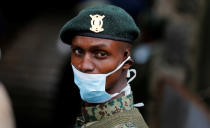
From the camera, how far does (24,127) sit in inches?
303

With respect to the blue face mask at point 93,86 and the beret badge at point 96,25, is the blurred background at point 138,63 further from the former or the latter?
the beret badge at point 96,25

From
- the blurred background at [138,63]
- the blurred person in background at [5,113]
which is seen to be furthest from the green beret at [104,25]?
the blurred background at [138,63]

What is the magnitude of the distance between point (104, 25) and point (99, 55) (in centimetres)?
14

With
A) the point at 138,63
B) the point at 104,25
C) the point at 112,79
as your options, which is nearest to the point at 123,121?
the point at 112,79

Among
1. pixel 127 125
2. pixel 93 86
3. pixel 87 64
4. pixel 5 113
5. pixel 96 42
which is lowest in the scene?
pixel 5 113

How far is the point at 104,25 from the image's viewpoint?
225 cm

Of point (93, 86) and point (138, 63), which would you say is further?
point (138, 63)

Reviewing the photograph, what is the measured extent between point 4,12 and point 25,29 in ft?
2.80

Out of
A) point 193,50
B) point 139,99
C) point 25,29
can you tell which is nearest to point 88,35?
point 193,50

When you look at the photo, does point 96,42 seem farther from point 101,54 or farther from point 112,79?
point 112,79

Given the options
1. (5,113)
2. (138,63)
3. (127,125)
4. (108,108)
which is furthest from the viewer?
(138,63)

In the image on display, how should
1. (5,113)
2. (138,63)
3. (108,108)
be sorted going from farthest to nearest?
(138,63)
(5,113)
(108,108)

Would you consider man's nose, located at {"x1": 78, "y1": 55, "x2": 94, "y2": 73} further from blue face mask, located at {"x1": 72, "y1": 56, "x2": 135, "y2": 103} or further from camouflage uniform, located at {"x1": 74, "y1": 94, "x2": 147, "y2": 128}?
camouflage uniform, located at {"x1": 74, "y1": 94, "x2": 147, "y2": 128}

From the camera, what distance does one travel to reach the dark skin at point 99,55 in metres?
2.24
